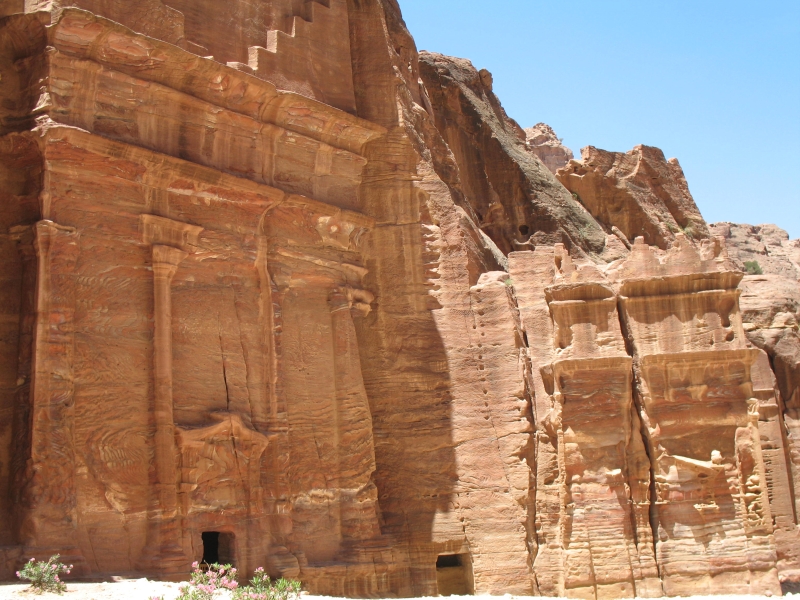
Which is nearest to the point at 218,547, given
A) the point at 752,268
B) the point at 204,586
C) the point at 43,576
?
the point at 43,576

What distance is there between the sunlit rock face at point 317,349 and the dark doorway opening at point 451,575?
0.17ft

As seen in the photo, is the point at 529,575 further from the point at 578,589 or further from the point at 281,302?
the point at 281,302

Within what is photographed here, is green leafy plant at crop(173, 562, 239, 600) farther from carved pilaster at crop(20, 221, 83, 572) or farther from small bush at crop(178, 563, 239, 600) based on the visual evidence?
carved pilaster at crop(20, 221, 83, 572)

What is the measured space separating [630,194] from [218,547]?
17.6m

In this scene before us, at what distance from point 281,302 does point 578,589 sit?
6453mm

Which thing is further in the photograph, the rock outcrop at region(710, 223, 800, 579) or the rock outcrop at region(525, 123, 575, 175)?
the rock outcrop at region(525, 123, 575, 175)

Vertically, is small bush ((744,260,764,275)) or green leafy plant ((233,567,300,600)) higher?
small bush ((744,260,764,275))

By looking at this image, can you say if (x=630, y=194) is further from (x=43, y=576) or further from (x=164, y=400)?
(x=43, y=576)

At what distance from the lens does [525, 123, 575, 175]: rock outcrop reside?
4325cm

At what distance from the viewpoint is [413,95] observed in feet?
69.2

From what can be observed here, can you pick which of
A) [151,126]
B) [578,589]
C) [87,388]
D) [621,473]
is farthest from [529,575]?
[151,126]

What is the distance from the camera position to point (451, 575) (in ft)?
57.6

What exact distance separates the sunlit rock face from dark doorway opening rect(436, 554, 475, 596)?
5cm

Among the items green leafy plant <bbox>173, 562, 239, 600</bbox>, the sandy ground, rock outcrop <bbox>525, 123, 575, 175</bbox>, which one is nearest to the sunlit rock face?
the sandy ground
